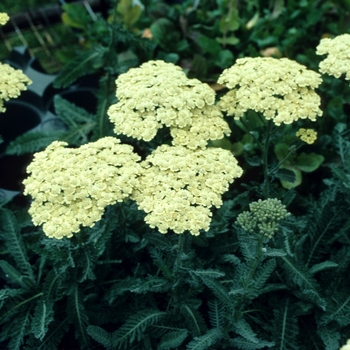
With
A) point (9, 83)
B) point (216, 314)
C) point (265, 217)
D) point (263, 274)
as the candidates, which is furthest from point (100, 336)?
point (9, 83)

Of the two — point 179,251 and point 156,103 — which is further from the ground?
point 156,103

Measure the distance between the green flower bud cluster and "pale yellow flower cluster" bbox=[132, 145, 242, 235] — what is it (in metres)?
0.13

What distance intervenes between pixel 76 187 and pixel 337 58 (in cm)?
125

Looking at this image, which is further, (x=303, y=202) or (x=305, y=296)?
(x=303, y=202)

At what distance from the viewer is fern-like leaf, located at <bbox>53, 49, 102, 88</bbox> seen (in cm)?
286

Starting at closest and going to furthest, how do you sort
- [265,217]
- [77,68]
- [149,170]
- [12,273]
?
1. [265,217]
2. [149,170]
3. [12,273]
4. [77,68]

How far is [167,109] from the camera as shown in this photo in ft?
6.56

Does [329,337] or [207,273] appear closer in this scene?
[207,273]

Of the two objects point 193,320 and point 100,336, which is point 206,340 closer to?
point 193,320

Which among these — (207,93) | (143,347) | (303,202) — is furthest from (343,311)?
(207,93)

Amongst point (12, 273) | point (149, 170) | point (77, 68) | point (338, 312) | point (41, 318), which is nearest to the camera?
point (149, 170)

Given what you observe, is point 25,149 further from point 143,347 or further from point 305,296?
point 305,296

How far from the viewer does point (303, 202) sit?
2684mm

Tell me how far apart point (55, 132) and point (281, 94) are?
1518 mm
